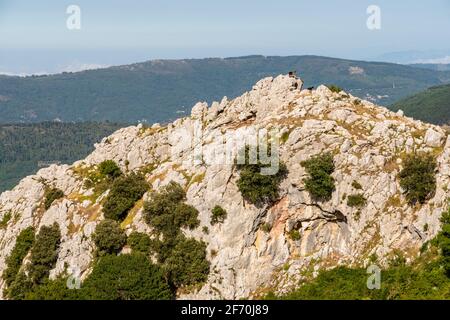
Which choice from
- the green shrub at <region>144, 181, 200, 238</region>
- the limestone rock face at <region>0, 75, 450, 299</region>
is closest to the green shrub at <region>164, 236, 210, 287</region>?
the limestone rock face at <region>0, 75, 450, 299</region>

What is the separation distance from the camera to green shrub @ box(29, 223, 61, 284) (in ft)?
230

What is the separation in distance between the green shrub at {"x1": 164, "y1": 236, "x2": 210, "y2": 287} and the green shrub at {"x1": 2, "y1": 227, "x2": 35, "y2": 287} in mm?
24908

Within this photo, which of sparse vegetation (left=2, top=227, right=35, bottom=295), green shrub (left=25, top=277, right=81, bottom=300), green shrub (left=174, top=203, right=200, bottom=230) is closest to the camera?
green shrub (left=25, top=277, right=81, bottom=300)

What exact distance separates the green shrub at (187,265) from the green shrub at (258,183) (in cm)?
870

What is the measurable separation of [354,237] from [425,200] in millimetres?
8579

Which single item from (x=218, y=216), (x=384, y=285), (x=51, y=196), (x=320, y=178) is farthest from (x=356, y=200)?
(x=51, y=196)

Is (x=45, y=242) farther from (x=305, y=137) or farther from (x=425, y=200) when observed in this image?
(x=425, y=200)

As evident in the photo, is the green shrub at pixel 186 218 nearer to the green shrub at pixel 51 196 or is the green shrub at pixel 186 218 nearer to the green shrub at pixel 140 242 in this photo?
the green shrub at pixel 140 242

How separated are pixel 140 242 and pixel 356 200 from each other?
1015 inches

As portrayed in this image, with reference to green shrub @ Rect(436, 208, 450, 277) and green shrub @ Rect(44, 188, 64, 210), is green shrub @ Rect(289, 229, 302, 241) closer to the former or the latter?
green shrub @ Rect(436, 208, 450, 277)

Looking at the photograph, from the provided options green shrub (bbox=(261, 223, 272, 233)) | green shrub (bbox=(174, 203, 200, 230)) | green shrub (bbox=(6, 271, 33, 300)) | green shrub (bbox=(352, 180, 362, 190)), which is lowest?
green shrub (bbox=(6, 271, 33, 300))

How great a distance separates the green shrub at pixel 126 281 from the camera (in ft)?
187
